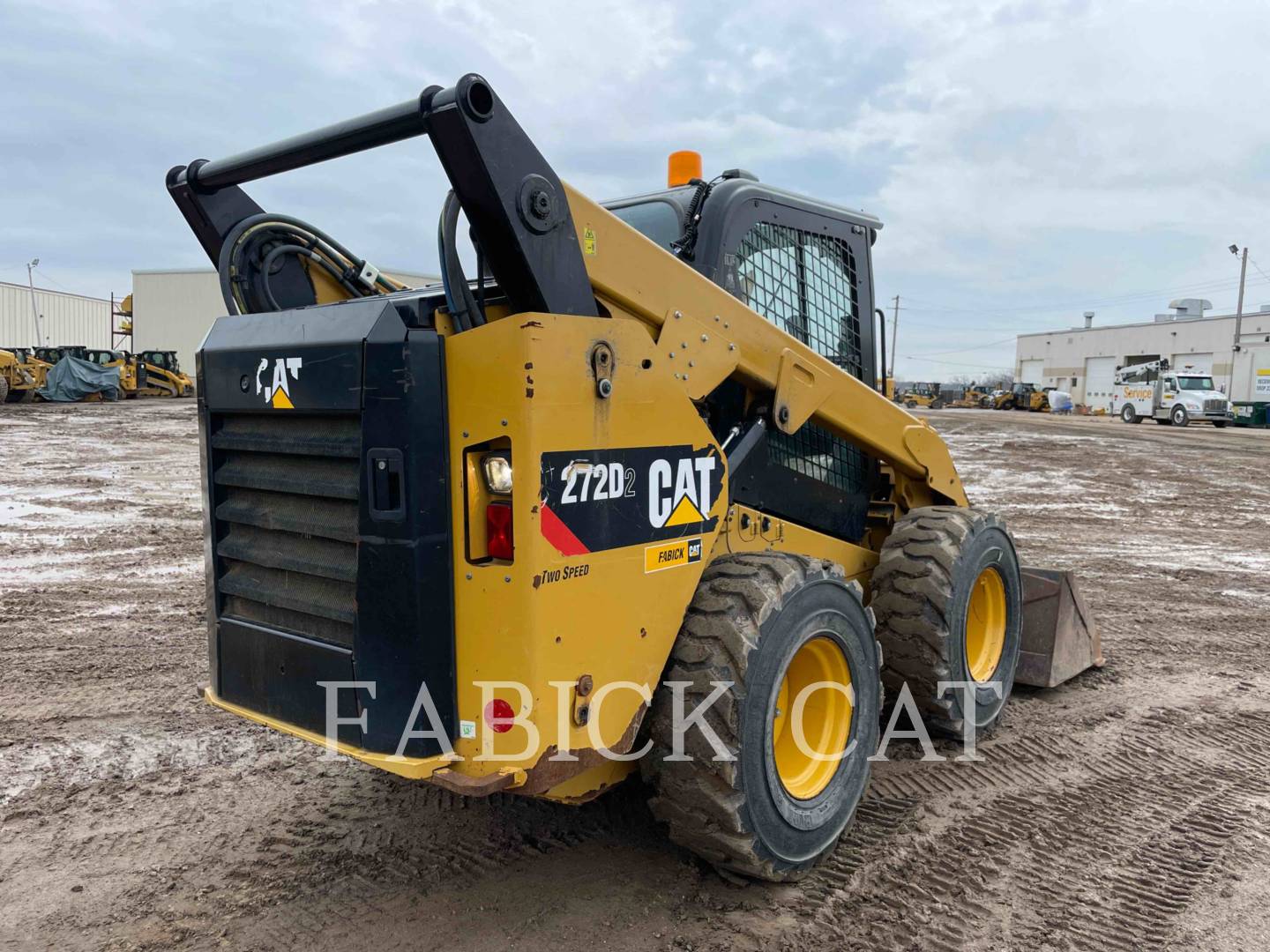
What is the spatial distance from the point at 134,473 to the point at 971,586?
43.1ft

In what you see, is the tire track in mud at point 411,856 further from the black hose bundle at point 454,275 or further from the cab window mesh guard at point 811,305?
the black hose bundle at point 454,275

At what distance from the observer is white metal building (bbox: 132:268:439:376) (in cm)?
5541

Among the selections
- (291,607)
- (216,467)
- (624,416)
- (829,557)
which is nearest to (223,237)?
(216,467)

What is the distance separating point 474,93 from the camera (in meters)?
2.33

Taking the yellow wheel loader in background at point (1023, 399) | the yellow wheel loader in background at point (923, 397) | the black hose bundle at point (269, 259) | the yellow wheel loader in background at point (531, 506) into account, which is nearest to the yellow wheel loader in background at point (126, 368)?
the black hose bundle at point (269, 259)

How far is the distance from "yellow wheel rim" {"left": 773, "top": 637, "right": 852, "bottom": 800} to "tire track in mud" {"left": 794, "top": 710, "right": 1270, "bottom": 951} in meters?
0.31

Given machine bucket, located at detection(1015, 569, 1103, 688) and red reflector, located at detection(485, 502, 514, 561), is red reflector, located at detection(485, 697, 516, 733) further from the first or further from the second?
machine bucket, located at detection(1015, 569, 1103, 688)

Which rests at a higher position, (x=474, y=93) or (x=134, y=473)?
(x=474, y=93)

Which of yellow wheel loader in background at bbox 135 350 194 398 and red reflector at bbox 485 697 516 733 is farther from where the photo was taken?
yellow wheel loader in background at bbox 135 350 194 398

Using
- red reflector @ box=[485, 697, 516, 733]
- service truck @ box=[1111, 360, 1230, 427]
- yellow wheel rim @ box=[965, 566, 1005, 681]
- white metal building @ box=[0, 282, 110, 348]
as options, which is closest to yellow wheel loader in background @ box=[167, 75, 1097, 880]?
red reflector @ box=[485, 697, 516, 733]

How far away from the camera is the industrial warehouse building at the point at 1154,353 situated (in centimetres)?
4950

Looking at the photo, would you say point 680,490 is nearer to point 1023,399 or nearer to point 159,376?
point 159,376

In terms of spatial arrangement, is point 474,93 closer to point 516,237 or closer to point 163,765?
point 516,237

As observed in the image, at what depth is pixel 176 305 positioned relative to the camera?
55594 mm
